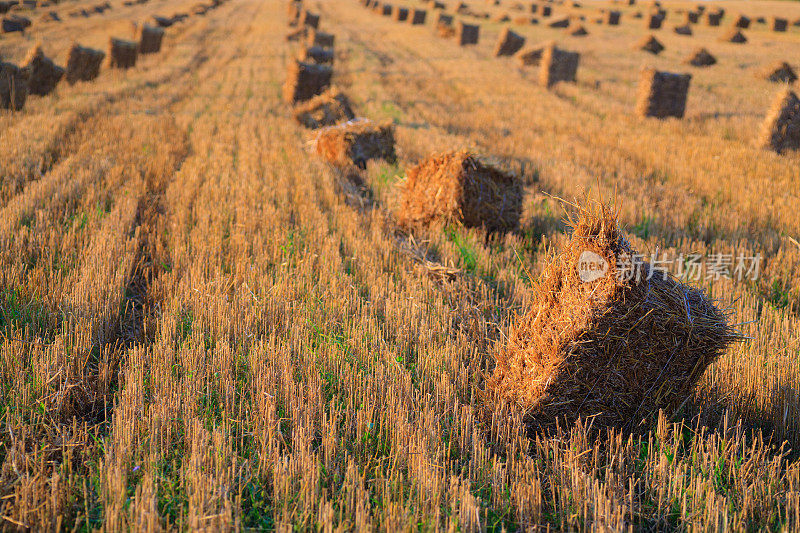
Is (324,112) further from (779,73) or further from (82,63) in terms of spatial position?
(779,73)

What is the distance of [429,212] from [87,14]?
1531 inches

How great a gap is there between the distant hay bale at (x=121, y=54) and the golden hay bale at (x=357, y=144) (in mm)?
12524

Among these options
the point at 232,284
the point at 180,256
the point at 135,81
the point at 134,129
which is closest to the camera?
the point at 232,284

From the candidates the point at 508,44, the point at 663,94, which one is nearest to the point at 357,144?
the point at 663,94

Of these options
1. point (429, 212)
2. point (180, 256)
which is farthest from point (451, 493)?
point (429, 212)

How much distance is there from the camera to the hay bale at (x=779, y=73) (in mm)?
19797

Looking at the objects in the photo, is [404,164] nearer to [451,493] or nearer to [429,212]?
[429,212]

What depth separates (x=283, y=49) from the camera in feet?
86.6

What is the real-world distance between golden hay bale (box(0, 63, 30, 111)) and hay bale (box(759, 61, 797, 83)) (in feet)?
72.0

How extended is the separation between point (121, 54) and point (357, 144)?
13.3 metres

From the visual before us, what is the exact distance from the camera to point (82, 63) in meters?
15.8

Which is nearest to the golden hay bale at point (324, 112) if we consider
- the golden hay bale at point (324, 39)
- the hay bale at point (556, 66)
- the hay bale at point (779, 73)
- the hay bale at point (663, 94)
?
the hay bale at point (663, 94)

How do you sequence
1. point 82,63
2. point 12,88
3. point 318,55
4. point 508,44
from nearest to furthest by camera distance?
point 12,88
point 82,63
point 318,55
point 508,44

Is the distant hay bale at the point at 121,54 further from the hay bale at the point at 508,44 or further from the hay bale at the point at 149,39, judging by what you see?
A: the hay bale at the point at 508,44
